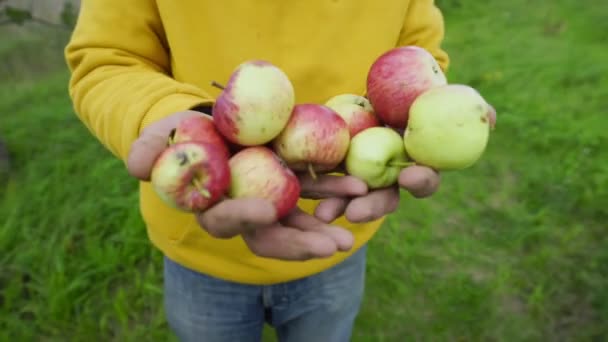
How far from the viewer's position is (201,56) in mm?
1118

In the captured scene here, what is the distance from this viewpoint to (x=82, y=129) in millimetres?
2777

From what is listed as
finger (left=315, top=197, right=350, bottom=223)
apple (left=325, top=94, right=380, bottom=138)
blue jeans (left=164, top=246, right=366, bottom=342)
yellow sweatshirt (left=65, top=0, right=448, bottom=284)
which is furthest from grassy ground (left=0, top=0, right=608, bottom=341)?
finger (left=315, top=197, right=350, bottom=223)

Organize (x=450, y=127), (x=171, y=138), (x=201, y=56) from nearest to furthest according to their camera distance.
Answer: (x=171, y=138), (x=450, y=127), (x=201, y=56)

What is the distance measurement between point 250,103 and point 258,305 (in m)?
0.58

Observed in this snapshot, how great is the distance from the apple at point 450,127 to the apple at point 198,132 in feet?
1.22

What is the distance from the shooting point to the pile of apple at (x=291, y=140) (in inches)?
Answer: 35.4

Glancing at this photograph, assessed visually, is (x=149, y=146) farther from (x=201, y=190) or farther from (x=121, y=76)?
(x=121, y=76)

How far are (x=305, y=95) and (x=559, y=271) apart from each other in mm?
1614

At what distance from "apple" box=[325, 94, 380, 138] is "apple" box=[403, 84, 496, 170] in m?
0.13

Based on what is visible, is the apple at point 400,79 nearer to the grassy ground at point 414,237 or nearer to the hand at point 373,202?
the hand at point 373,202

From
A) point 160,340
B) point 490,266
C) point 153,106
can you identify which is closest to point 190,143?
point 153,106

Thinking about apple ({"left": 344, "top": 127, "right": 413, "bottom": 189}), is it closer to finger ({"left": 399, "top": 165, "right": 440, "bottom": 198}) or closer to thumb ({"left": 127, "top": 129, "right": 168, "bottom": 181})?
finger ({"left": 399, "top": 165, "right": 440, "bottom": 198})

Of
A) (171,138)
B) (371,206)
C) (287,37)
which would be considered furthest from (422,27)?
(171,138)

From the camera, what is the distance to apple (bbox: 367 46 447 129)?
44.3 inches
